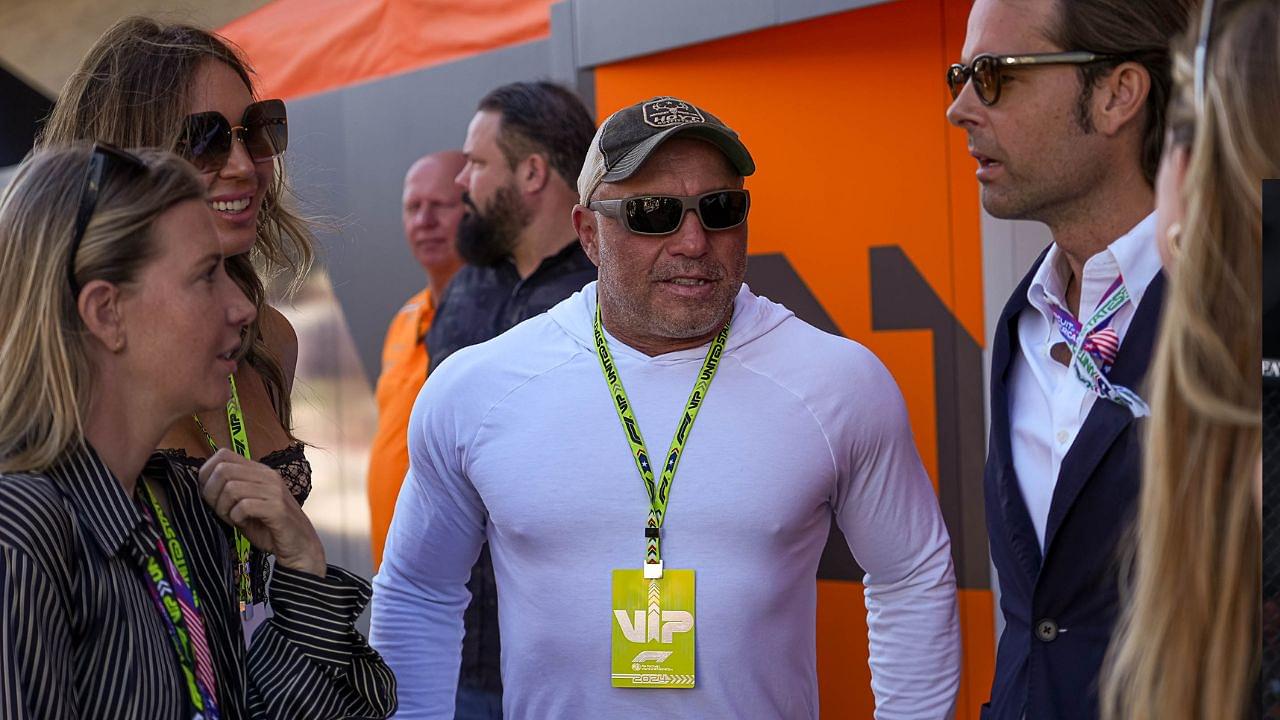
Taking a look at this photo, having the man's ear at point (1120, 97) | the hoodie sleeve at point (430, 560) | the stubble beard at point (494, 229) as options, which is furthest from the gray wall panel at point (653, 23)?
the hoodie sleeve at point (430, 560)

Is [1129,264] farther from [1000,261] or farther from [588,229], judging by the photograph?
[1000,261]

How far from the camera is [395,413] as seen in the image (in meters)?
4.82

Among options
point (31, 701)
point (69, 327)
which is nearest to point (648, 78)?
point (69, 327)

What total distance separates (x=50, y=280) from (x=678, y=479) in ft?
3.69

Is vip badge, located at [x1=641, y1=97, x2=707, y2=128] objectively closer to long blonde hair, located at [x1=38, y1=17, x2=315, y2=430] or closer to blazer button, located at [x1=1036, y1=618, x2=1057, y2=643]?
long blonde hair, located at [x1=38, y1=17, x2=315, y2=430]

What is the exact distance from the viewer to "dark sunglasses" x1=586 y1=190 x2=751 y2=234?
99.4 inches

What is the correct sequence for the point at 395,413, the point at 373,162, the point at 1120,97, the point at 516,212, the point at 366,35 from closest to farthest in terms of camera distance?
1. the point at 1120,97
2. the point at 516,212
3. the point at 395,413
4. the point at 366,35
5. the point at 373,162

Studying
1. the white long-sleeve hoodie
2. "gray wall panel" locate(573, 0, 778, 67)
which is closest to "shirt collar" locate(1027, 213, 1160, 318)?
the white long-sleeve hoodie

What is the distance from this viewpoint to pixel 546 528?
8.00 ft

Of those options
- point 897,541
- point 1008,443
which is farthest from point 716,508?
point 1008,443

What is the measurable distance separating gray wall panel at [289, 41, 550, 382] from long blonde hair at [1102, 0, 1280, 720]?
4601mm

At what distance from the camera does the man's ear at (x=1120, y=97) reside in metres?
2.34

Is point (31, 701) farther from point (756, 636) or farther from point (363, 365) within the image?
point (363, 365)

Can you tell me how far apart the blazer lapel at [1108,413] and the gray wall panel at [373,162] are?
389cm
